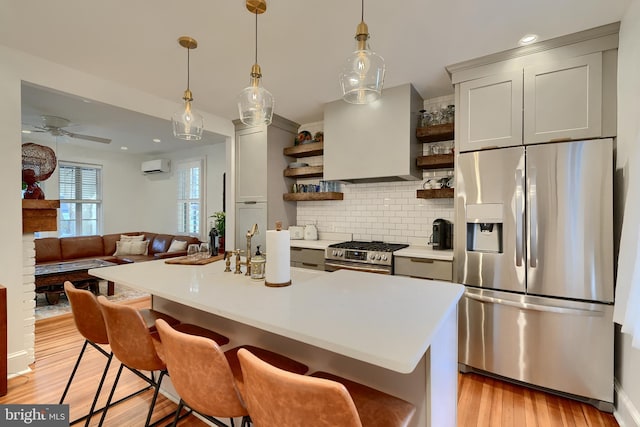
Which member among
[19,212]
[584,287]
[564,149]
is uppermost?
[564,149]

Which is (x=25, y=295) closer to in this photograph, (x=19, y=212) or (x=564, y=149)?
(x=19, y=212)

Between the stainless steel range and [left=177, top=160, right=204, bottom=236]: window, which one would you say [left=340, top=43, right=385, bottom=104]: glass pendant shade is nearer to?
the stainless steel range

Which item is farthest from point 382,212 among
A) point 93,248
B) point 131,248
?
point 93,248

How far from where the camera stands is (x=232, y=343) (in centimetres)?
177

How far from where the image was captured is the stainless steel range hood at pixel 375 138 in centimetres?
304

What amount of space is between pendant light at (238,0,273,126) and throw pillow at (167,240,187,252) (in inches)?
176

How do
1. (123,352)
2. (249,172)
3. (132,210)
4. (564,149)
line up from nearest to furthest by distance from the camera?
(123,352) → (564,149) → (249,172) → (132,210)

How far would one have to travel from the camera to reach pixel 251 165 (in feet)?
13.2

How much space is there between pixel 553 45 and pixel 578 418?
2553 mm

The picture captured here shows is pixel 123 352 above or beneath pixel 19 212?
beneath

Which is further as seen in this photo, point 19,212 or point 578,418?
point 19,212

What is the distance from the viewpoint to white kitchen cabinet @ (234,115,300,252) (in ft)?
12.8

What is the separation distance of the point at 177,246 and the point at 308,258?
343 centimetres

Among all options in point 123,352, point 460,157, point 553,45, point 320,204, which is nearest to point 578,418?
point 460,157
